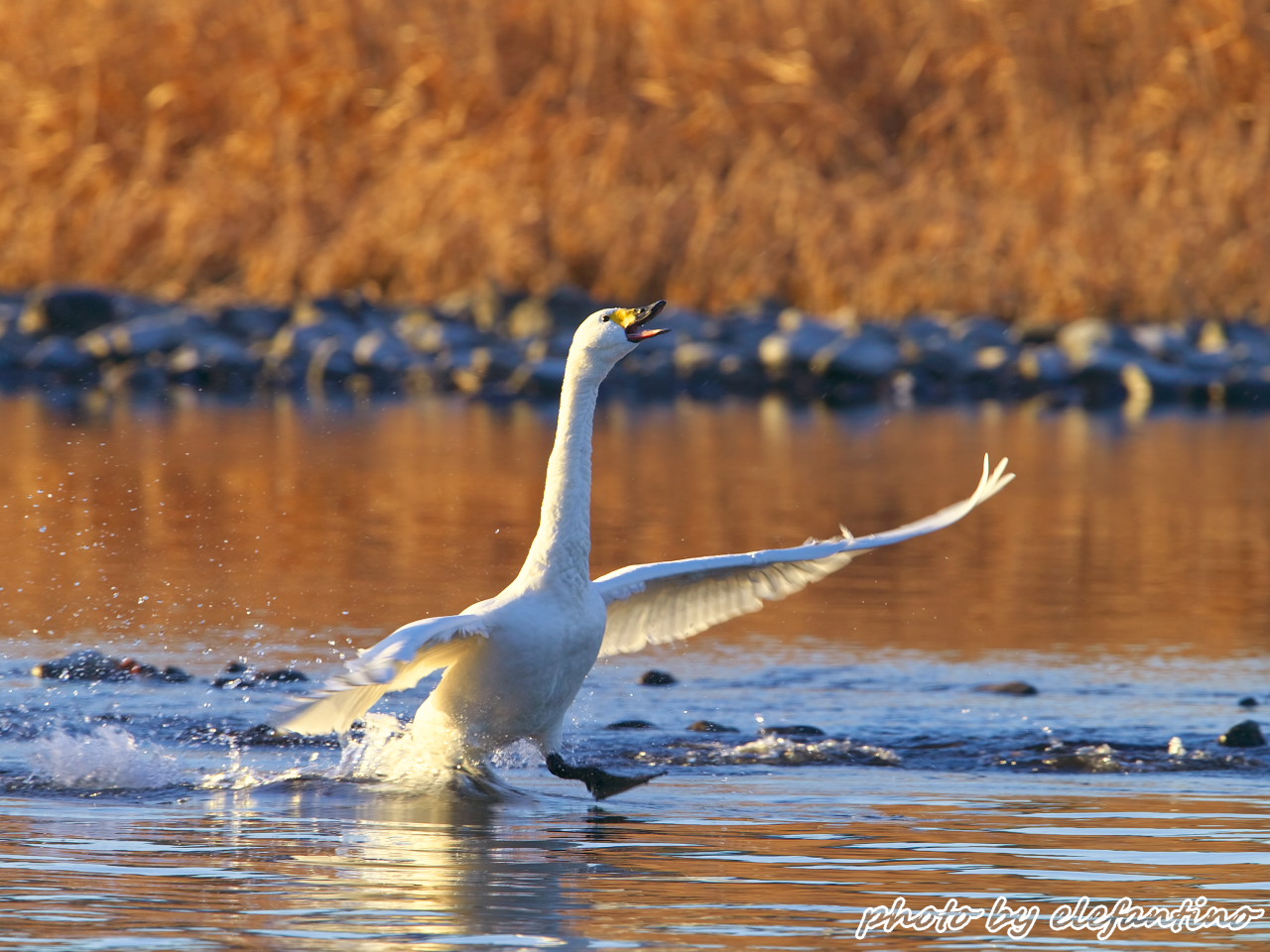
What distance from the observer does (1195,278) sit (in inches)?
822

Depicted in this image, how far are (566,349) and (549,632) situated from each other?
13605 millimetres

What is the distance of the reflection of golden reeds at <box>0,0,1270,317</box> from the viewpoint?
2117 centimetres

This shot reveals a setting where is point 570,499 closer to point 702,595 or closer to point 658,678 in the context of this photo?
point 702,595

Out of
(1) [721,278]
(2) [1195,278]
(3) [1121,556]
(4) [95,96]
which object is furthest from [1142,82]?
(3) [1121,556]

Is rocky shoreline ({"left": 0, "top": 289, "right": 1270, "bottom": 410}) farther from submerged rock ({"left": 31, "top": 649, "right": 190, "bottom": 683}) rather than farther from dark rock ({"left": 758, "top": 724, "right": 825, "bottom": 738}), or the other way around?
dark rock ({"left": 758, "top": 724, "right": 825, "bottom": 738})

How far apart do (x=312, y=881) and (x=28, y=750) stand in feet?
6.90

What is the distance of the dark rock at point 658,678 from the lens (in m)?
8.61

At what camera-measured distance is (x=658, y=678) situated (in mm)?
8625

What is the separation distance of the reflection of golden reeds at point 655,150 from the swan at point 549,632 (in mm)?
14051

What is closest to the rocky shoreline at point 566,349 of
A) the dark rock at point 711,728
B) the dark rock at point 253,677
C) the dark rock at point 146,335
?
the dark rock at point 146,335

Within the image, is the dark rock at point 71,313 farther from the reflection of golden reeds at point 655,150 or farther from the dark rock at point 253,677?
the dark rock at point 253,677

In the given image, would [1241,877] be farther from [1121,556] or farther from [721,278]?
[721,278]

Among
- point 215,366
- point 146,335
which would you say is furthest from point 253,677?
point 146,335

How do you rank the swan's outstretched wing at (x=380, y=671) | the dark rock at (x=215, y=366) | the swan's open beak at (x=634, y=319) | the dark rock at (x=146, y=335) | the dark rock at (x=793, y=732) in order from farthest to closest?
the dark rock at (x=146, y=335)
the dark rock at (x=215, y=366)
the dark rock at (x=793, y=732)
the swan's open beak at (x=634, y=319)
the swan's outstretched wing at (x=380, y=671)
